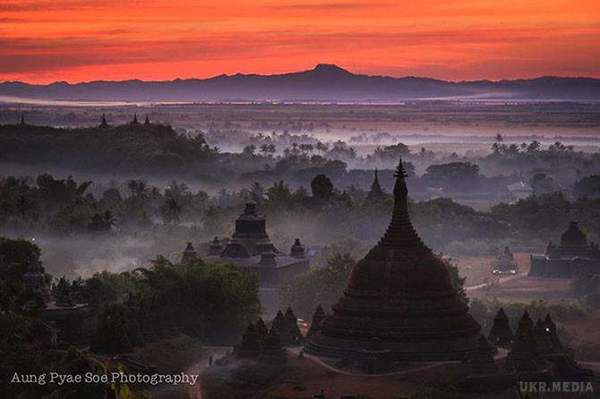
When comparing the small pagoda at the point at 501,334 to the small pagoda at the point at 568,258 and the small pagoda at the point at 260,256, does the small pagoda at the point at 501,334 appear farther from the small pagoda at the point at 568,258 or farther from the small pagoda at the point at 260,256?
the small pagoda at the point at 568,258

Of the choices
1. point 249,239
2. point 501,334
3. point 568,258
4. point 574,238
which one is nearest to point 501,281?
point 568,258

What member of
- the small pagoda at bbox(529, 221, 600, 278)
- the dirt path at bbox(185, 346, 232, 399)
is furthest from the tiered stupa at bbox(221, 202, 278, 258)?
the dirt path at bbox(185, 346, 232, 399)

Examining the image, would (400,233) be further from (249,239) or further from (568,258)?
(568,258)

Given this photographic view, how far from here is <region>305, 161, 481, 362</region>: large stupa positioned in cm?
10269

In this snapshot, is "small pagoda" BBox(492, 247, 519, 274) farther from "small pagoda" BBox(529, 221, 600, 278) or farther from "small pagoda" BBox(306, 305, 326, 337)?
"small pagoda" BBox(306, 305, 326, 337)

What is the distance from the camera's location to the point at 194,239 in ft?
625

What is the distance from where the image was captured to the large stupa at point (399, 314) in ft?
337

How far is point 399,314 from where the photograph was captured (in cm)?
10406

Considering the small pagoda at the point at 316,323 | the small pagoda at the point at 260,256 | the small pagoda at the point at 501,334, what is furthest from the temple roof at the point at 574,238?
the small pagoda at the point at 316,323

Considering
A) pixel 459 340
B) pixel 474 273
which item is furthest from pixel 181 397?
pixel 474 273

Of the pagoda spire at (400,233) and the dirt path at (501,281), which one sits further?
the dirt path at (501,281)

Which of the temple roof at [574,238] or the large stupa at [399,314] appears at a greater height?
the large stupa at [399,314]

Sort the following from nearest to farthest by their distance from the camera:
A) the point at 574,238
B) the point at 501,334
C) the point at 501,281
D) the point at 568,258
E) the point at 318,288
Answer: the point at 501,334, the point at 318,288, the point at 568,258, the point at 574,238, the point at 501,281

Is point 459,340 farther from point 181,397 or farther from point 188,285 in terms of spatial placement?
point 188,285
